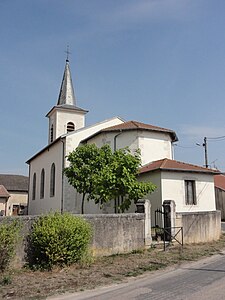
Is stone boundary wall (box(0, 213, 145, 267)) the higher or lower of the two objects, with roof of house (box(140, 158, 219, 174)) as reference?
lower

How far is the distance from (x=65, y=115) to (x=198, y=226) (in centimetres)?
2256

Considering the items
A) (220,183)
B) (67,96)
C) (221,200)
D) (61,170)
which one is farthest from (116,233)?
(67,96)

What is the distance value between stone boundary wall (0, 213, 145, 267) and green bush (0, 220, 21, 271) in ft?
2.89

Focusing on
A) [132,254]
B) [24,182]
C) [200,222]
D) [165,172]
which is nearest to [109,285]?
[132,254]

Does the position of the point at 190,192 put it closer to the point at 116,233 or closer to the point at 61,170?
the point at 116,233

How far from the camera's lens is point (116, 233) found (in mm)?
11234

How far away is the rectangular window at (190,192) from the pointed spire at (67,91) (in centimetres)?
2041

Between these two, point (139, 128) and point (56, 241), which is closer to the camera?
point (56, 241)

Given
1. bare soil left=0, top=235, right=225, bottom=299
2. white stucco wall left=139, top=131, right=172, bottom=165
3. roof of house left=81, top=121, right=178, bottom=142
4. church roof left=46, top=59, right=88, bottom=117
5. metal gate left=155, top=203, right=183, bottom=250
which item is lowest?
bare soil left=0, top=235, right=225, bottom=299

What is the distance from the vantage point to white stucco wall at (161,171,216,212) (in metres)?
18.0

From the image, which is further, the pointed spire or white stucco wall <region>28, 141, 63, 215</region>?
the pointed spire

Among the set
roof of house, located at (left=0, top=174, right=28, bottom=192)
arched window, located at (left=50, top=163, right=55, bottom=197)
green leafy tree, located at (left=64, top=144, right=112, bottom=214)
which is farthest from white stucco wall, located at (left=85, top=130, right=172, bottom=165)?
roof of house, located at (left=0, top=174, right=28, bottom=192)

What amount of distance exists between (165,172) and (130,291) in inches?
461

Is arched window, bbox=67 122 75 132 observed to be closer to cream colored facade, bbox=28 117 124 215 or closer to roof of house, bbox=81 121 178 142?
cream colored facade, bbox=28 117 124 215
